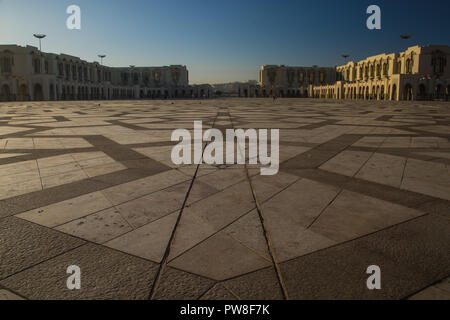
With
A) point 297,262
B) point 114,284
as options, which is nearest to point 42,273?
point 114,284

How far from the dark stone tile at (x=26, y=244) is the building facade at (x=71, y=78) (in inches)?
2230

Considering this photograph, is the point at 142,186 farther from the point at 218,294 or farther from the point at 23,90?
the point at 23,90

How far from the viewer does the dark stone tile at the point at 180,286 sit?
1.81m

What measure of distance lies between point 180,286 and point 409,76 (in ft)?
192

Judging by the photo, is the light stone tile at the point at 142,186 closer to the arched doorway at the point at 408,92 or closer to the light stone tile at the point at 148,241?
the light stone tile at the point at 148,241

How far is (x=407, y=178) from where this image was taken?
4215 mm

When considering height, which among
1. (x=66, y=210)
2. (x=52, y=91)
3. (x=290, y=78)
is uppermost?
(x=290, y=78)

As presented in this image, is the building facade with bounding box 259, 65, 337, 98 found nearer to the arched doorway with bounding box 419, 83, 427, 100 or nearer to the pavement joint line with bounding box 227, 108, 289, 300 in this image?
the arched doorway with bounding box 419, 83, 427, 100

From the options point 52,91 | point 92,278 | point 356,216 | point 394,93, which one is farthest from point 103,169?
point 52,91

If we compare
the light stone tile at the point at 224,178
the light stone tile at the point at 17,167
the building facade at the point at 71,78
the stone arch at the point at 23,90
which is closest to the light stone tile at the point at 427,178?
the light stone tile at the point at 224,178

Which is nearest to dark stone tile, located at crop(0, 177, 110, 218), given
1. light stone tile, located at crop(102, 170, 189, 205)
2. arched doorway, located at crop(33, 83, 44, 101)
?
light stone tile, located at crop(102, 170, 189, 205)

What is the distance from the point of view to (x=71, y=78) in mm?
68375
